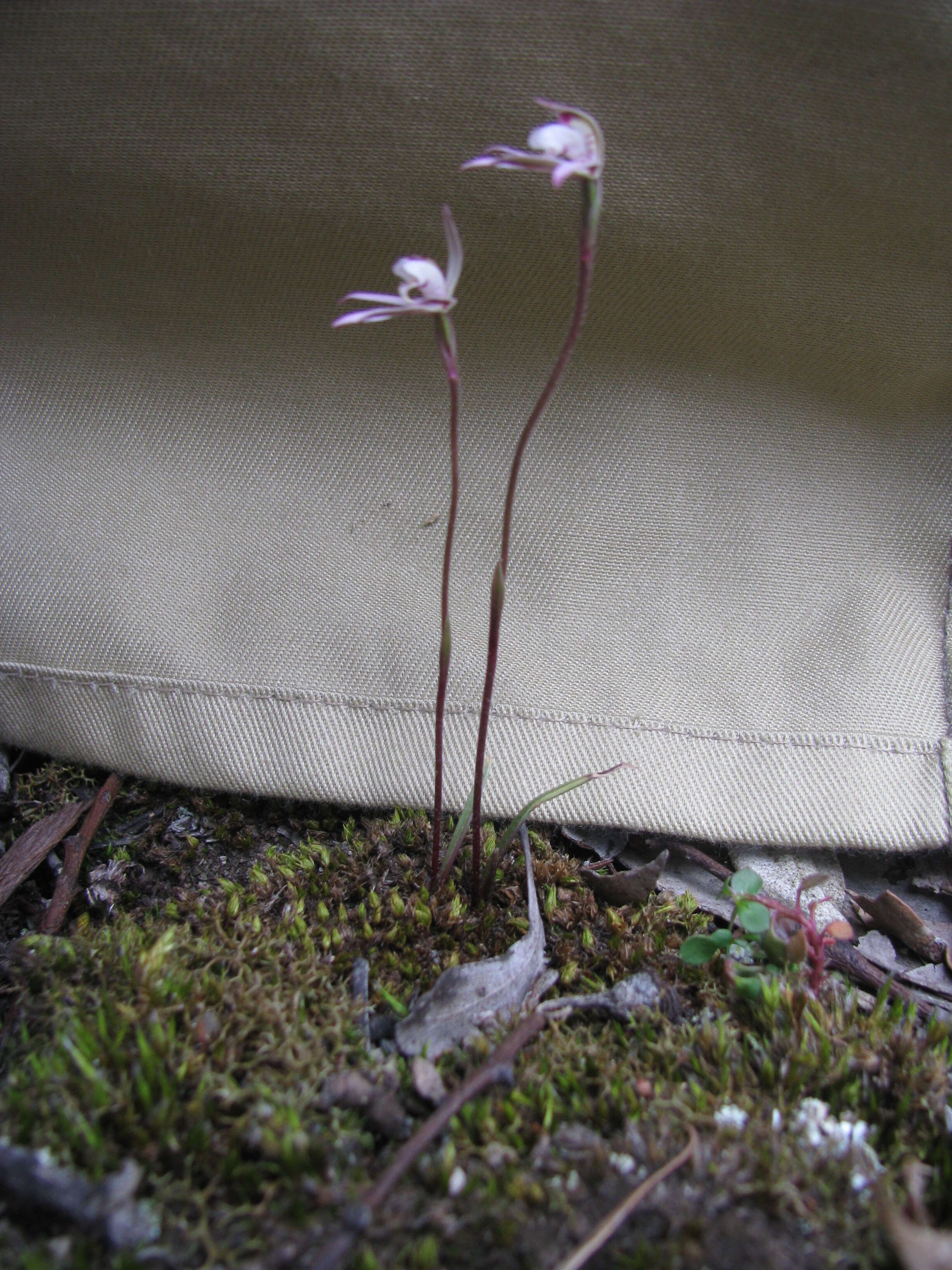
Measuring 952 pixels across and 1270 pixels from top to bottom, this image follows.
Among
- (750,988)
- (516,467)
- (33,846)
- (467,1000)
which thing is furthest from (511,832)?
(33,846)

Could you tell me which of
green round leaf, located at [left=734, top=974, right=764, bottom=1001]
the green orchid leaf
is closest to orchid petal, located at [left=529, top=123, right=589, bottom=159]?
the green orchid leaf

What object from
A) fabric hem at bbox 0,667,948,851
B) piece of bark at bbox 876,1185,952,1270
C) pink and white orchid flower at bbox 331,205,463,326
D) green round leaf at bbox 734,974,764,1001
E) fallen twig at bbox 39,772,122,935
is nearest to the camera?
piece of bark at bbox 876,1185,952,1270

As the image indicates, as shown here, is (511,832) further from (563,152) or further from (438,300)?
(563,152)

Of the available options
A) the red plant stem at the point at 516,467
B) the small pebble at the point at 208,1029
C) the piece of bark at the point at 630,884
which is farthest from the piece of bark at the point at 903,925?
the small pebble at the point at 208,1029

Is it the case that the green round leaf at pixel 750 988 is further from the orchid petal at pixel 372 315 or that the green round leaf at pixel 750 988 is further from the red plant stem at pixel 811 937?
the orchid petal at pixel 372 315

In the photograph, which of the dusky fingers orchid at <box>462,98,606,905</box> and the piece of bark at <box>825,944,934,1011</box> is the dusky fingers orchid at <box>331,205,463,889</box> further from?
the piece of bark at <box>825,944,934,1011</box>
